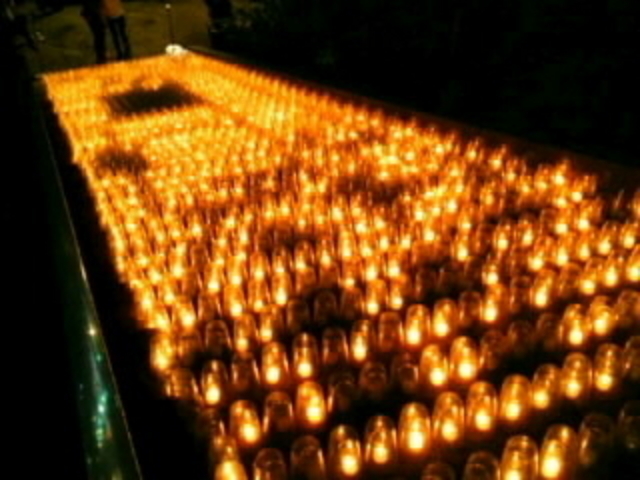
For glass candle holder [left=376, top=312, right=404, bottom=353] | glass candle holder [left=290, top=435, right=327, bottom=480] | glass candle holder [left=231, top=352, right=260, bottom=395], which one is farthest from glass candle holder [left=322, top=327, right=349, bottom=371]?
glass candle holder [left=290, top=435, right=327, bottom=480]

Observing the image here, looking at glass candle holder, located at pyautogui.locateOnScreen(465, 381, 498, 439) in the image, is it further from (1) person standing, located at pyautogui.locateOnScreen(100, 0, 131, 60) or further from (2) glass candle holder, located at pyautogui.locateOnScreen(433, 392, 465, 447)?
(1) person standing, located at pyautogui.locateOnScreen(100, 0, 131, 60)

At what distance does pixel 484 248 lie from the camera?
9.19ft

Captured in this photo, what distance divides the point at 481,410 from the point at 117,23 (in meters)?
9.59

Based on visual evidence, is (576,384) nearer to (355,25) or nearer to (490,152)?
(490,152)

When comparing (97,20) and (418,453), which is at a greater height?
(97,20)

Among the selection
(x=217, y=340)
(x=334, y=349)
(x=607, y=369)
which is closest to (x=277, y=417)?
(x=334, y=349)

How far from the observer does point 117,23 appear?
10133 millimetres

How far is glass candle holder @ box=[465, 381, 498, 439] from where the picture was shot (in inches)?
73.2

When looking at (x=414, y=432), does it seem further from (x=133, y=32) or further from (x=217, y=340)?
(x=133, y=32)

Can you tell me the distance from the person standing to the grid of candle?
6.38 meters

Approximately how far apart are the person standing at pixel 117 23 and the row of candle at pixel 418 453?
931 centimetres

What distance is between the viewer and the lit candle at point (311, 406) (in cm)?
193

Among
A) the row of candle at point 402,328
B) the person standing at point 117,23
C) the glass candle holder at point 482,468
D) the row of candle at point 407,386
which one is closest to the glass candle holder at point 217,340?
the row of candle at point 402,328

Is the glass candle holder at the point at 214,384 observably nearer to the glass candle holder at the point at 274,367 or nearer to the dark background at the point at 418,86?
the glass candle holder at the point at 274,367
